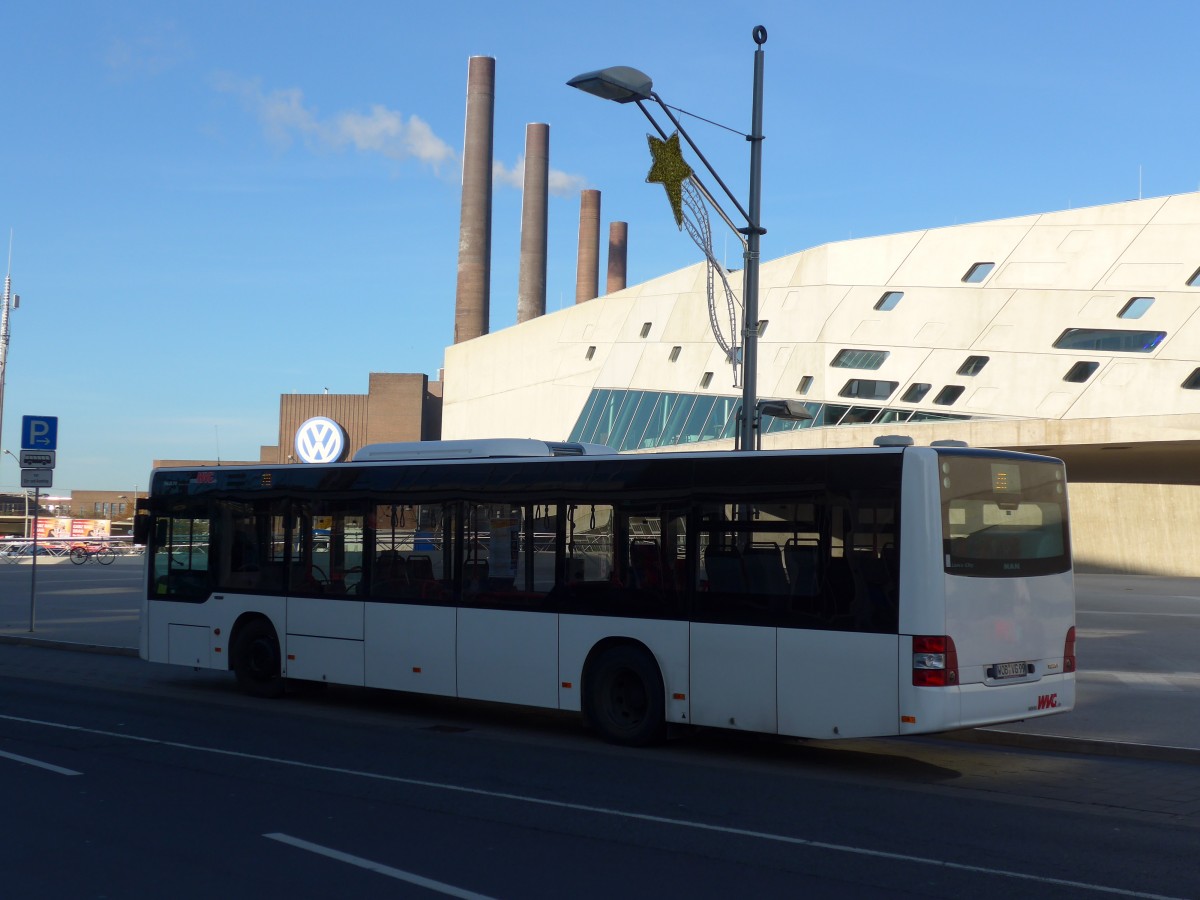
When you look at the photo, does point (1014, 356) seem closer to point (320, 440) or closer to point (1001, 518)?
point (320, 440)

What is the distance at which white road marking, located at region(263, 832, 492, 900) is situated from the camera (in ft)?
21.2

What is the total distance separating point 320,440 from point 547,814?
29219 mm

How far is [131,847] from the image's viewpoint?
7.39 metres

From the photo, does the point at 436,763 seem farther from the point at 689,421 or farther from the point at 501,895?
the point at 689,421

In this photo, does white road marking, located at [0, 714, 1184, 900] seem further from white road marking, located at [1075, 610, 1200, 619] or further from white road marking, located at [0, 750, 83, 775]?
white road marking, located at [1075, 610, 1200, 619]

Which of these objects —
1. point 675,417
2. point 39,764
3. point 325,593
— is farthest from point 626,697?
point 675,417

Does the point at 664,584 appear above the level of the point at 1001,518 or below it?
below

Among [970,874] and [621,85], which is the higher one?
[621,85]

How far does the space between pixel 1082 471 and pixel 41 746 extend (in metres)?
39.2

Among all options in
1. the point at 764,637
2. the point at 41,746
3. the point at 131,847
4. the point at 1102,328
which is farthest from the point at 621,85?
the point at 1102,328

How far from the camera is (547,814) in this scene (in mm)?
8539

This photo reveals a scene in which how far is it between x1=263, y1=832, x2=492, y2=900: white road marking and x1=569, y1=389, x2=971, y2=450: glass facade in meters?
36.4

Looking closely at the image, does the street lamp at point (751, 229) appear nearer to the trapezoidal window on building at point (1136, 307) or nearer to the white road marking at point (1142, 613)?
the white road marking at point (1142, 613)

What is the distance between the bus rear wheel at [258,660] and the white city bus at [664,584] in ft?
0.12
